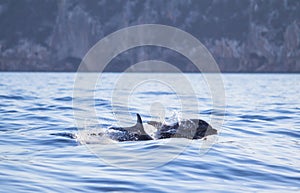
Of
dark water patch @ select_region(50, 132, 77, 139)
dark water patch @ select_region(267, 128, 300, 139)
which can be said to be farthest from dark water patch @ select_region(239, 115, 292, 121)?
dark water patch @ select_region(50, 132, 77, 139)

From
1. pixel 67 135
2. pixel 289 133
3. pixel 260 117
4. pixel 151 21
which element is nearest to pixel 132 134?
pixel 67 135

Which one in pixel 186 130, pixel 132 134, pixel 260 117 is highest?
pixel 260 117

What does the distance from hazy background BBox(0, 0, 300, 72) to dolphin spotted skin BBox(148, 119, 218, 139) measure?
7864cm

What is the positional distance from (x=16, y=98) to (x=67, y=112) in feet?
20.3

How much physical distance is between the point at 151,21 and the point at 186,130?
84.8 m

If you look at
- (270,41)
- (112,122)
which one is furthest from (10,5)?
(112,122)

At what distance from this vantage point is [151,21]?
96438 mm

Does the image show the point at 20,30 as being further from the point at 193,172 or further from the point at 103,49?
the point at 193,172

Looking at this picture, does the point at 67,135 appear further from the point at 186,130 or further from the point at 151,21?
the point at 151,21

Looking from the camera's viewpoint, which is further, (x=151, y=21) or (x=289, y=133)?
(x=151, y=21)

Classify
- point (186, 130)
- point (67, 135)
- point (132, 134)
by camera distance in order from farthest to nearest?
point (186, 130)
point (67, 135)
point (132, 134)

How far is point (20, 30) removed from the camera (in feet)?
312

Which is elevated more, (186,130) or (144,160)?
(186,130)

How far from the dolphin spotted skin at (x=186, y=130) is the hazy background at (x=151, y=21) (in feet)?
258
